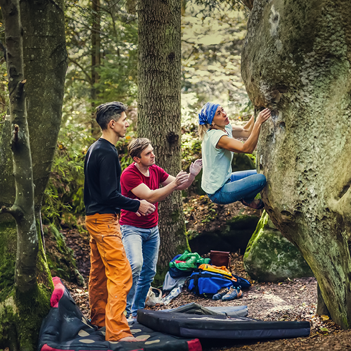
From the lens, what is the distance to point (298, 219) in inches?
170

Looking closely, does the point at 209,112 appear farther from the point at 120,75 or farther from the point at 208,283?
the point at 120,75

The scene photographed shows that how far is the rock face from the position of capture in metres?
6.86

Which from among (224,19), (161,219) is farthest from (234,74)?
(161,219)

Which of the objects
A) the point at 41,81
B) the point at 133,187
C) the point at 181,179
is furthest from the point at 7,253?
the point at 181,179

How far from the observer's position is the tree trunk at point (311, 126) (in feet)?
12.6

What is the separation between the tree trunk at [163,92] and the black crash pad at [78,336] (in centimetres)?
292

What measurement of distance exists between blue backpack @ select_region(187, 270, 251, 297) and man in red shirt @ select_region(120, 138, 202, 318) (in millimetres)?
1284

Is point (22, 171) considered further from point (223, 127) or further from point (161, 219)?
point (161, 219)

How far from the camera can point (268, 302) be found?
582 centimetres

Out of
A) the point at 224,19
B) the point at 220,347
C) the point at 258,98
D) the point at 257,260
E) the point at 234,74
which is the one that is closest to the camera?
the point at 220,347

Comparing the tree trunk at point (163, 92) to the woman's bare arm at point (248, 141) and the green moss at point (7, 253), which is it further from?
the green moss at point (7, 253)

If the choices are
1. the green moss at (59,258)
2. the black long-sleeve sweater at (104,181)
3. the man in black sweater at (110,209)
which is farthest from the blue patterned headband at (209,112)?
the green moss at (59,258)

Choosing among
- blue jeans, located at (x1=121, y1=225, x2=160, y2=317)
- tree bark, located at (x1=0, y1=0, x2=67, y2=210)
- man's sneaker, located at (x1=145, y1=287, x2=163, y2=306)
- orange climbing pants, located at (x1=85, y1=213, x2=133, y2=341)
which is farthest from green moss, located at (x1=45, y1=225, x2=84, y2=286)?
orange climbing pants, located at (x1=85, y1=213, x2=133, y2=341)

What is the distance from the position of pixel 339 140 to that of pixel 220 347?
2493 mm
